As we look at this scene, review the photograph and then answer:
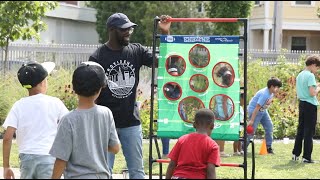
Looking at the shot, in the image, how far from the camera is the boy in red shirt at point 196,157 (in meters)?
5.69

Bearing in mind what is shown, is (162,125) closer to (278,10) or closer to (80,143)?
(80,143)

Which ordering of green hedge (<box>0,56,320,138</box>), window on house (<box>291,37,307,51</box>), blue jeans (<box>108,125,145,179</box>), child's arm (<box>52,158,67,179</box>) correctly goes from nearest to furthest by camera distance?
child's arm (<box>52,158,67,179</box>), blue jeans (<box>108,125,145,179</box>), green hedge (<box>0,56,320,138</box>), window on house (<box>291,37,307,51</box>)

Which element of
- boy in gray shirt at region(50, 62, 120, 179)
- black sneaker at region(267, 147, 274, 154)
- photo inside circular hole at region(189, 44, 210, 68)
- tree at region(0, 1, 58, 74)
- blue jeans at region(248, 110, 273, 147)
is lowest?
black sneaker at region(267, 147, 274, 154)

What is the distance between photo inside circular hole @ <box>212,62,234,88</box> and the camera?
305 inches

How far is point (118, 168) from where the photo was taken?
32.9 feet

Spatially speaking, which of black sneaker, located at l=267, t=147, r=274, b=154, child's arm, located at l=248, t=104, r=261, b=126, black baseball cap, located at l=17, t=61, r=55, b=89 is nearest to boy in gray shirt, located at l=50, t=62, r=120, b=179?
black baseball cap, located at l=17, t=61, r=55, b=89

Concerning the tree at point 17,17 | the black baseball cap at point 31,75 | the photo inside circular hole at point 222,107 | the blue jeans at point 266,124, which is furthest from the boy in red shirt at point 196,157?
the tree at point 17,17

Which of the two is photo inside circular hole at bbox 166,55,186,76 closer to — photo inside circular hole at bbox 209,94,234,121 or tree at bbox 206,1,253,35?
photo inside circular hole at bbox 209,94,234,121

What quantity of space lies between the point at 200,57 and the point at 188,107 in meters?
0.60

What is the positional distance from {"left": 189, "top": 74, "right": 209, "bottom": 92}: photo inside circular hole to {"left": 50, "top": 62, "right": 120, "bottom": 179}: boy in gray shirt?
2.82 metres

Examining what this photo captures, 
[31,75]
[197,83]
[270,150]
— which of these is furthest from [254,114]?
[31,75]

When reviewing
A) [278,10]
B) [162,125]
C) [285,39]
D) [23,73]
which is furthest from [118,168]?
[285,39]

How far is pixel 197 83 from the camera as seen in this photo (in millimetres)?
7930

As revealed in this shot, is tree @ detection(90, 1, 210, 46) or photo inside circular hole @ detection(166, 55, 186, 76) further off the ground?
tree @ detection(90, 1, 210, 46)
